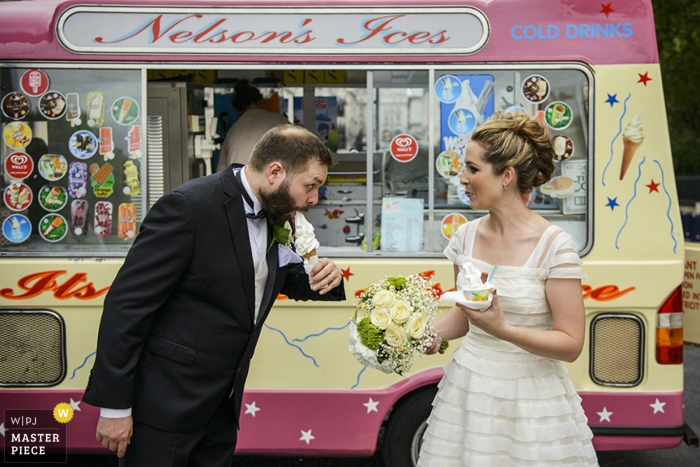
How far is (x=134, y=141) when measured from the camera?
169 inches

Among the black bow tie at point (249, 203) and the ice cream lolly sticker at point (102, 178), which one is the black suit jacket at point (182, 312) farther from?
the ice cream lolly sticker at point (102, 178)

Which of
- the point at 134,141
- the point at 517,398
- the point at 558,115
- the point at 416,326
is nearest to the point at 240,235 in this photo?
the point at 416,326

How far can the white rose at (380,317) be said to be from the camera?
9.05 feet

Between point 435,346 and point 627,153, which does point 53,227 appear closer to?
point 435,346

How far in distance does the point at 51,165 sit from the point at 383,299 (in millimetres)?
2402

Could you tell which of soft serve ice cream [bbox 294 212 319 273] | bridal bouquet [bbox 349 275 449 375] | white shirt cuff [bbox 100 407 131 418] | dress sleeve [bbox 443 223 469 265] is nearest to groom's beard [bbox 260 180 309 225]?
soft serve ice cream [bbox 294 212 319 273]

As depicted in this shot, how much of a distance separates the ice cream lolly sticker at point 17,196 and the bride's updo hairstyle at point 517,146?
264 cm

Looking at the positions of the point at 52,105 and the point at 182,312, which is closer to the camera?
the point at 182,312

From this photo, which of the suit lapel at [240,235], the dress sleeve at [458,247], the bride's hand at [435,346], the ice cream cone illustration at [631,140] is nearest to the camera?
the suit lapel at [240,235]

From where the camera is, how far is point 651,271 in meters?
4.11

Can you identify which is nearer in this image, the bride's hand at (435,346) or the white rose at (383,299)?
the white rose at (383,299)

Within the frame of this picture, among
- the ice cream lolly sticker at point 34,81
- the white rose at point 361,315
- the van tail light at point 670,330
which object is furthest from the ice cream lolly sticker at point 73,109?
the van tail light at point 670,330

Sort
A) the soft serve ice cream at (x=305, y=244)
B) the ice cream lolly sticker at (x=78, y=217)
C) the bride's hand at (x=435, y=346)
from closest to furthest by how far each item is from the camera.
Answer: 1. the bride's hand at (x=435, y=346)
2. the soft serve ice cream at (x=305, y=244)
3. the ice cream lolly sticker at (x=78, y=217)

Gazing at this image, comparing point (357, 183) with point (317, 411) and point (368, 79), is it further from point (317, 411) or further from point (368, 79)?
point (317, 411)
